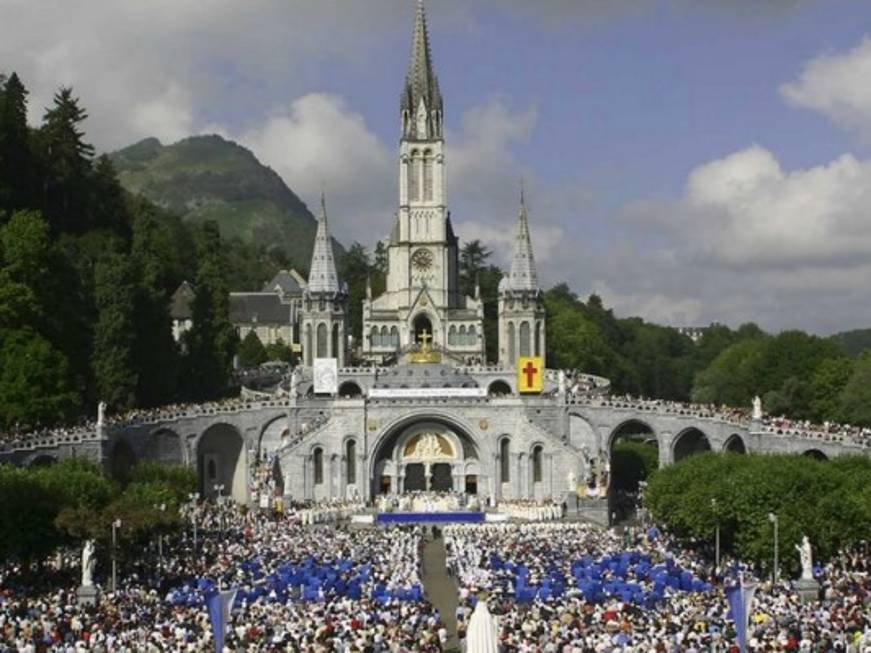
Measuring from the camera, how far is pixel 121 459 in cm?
8500

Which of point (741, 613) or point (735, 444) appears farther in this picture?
point (735, 444)

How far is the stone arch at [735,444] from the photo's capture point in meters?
86.8

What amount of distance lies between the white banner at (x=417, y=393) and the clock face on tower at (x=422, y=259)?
118 feet

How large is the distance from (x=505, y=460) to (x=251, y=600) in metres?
46.9

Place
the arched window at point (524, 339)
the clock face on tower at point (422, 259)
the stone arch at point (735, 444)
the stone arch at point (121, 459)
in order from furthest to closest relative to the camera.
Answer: the clock face on tower at point (422, 259) → the arched window at point (524, 339) → the stone arch at point (735, 444) → the stone arch at point (121, 459)

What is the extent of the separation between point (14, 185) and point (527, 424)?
3413 centimetres

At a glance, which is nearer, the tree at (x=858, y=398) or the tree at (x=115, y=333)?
the tree at (x=115, y=333)

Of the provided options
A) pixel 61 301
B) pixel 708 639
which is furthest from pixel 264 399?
pixel 708 639

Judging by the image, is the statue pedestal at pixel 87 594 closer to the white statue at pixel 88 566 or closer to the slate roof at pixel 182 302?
the white statue at pixel 88 566

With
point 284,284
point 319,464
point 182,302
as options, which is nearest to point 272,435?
point 319,464

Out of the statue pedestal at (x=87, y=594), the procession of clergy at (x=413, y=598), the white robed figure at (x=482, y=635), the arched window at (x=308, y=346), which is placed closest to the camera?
the white robed figure at (x=482, y=635)

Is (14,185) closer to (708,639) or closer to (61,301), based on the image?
(61,301)

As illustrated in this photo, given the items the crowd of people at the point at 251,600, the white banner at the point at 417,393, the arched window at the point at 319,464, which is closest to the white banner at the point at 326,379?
the white banner at the point at 417,393

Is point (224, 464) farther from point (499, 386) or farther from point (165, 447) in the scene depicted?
point (499, 386)
